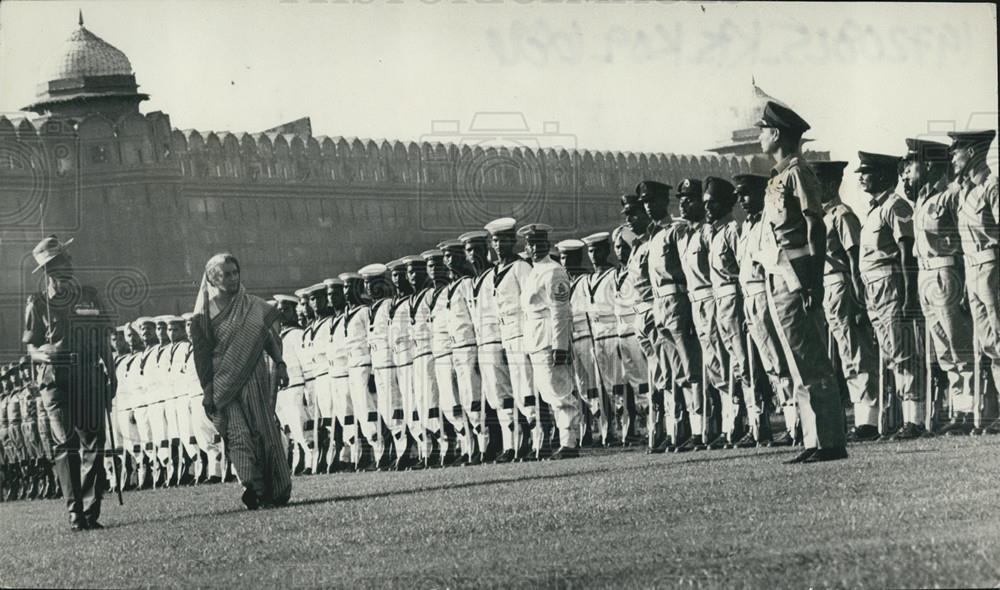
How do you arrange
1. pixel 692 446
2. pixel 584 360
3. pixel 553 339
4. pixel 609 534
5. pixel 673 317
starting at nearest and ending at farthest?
pixel 609 534 < pixel 692 446 < pixel 673 317 < pixel 553 339 < pixel 584 360

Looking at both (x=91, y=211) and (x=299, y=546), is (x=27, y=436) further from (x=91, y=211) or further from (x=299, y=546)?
(x=299, y=546)

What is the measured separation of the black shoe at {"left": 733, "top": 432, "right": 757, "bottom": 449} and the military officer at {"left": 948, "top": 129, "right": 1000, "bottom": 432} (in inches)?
62.9

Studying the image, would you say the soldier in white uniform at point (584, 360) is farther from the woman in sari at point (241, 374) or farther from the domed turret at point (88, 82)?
the domed turret at point (88, 82)

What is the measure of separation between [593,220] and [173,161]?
330 centimetres

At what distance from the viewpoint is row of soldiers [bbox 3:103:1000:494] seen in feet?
37.8

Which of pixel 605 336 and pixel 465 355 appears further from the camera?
pixel 465 355

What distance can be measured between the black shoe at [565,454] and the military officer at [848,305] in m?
2.19

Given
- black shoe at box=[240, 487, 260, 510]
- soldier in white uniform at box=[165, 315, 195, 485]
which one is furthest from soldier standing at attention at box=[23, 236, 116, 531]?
soldier in white uniform at box=[165, 315, 195, 485]

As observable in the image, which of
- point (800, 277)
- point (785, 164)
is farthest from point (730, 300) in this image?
point (785, 164)

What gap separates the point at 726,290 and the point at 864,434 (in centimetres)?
151

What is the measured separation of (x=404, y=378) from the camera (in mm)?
14750

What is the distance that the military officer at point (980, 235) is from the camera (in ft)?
39.2

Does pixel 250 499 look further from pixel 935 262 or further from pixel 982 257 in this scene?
pixel 982 257

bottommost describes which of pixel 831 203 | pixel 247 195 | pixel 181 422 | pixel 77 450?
pixel 77 450
